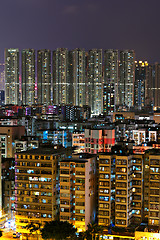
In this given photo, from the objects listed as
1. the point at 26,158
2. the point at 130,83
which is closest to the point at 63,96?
the point at 130,83

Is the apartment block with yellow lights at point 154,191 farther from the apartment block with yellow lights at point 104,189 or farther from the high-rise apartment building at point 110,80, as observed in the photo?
the high-rise apartment building at point 110,80

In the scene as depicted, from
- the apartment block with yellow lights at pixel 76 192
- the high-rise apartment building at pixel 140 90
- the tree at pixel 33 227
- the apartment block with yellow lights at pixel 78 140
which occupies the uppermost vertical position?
the high-rise apartment building at pixel 140 90

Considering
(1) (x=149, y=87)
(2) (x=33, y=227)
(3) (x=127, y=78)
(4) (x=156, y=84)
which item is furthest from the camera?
(1) (x=149, y=87)

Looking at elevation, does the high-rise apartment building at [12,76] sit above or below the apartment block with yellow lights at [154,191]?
above

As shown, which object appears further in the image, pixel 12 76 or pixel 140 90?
pixel 140 90

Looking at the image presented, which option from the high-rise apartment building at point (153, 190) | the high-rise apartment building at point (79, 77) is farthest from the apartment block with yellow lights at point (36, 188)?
the high-rise apartment building at point (79, 77)

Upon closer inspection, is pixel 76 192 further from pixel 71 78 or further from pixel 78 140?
pixel 71 78

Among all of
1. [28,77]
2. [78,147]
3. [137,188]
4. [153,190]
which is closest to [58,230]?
[137,188]

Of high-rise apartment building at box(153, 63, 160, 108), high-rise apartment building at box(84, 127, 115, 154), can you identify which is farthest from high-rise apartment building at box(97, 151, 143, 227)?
high-rise apartment building at box(153, 63, 160, 108)
